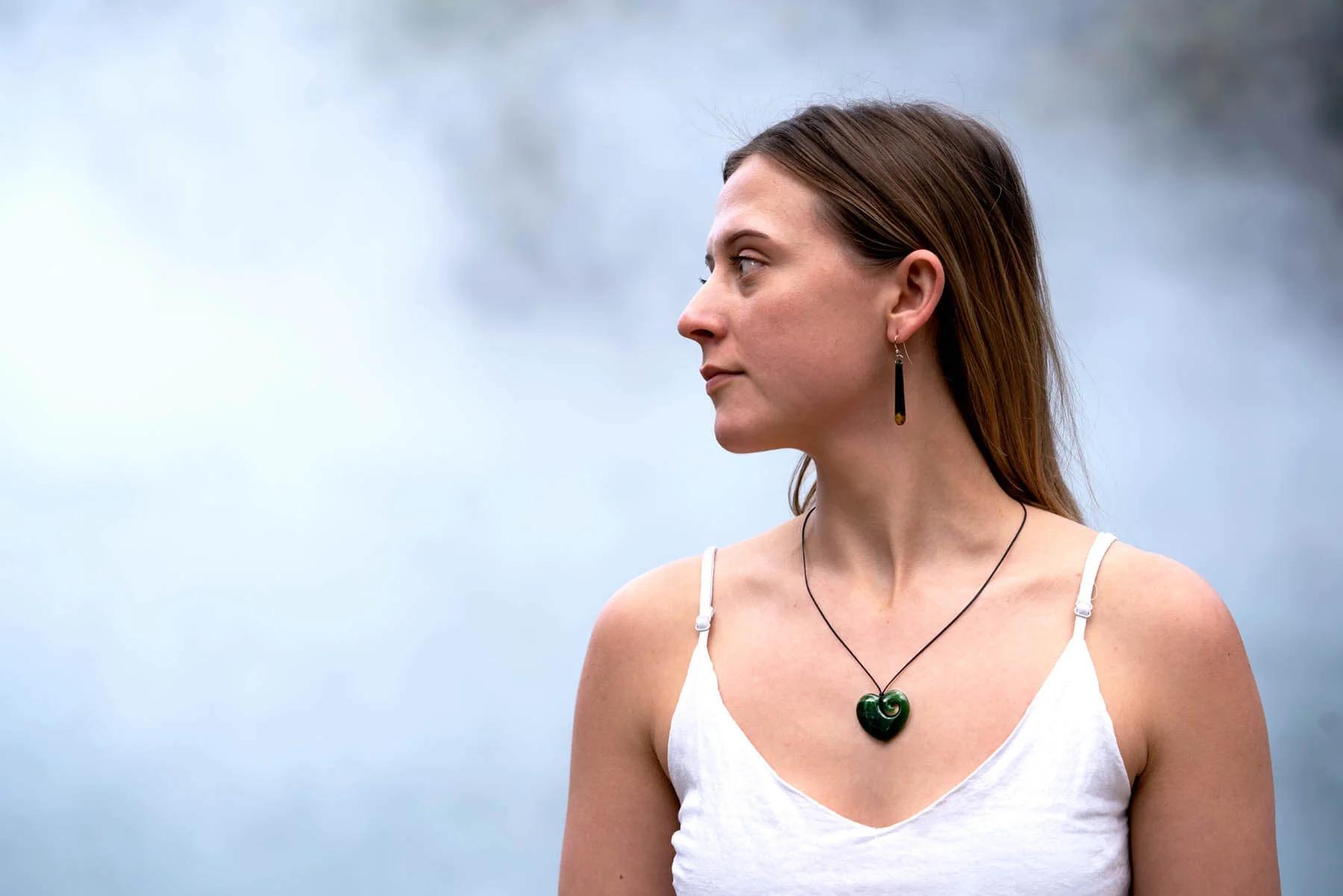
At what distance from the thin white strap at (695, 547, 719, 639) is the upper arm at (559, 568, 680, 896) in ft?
0.17

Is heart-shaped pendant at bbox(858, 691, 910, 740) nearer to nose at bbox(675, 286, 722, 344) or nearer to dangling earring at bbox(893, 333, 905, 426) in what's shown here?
dangling earring at bbox(893, 333, 905, 426)

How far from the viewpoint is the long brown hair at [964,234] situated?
4.50 feet

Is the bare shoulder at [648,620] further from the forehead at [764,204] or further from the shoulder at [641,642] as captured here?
the forehead at [764,204]

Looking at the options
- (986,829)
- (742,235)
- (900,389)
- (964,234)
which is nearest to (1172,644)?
(986,829)

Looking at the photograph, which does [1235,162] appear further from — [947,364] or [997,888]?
[997,888]

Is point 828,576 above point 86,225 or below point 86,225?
below

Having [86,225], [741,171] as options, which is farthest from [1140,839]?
[86,225]

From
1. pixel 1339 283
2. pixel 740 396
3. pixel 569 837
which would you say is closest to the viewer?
pixel 740 396

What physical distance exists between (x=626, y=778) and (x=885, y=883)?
30 centimetres

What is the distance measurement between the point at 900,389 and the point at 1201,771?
43 centimetres

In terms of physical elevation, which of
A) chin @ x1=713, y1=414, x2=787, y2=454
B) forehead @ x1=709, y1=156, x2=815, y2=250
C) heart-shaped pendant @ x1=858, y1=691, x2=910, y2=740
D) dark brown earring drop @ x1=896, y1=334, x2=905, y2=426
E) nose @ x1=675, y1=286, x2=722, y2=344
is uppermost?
forehead @ x1=709, y1=156, x2=815, y2=250

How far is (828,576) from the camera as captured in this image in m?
1.45

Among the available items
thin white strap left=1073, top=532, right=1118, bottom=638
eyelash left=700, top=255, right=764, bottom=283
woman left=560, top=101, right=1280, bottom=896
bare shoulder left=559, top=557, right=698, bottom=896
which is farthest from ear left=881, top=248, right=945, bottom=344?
bare shoulder left=559, top=557, right=698, bottom=896

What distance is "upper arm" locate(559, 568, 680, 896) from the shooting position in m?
1.43
